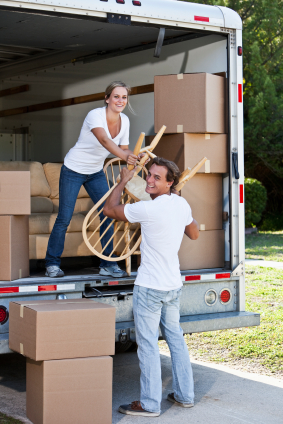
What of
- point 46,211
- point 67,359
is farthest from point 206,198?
point 46,211

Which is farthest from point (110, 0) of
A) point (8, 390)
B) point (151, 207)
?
point (8, 390)

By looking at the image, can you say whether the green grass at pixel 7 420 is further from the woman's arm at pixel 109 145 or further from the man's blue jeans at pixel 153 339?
the woman's arm at pixel 109 145

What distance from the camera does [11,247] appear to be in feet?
12.8

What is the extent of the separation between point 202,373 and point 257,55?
11.0 m

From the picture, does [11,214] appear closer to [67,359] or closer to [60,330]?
[60,330]

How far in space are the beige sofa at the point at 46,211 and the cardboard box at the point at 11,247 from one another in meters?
0.95

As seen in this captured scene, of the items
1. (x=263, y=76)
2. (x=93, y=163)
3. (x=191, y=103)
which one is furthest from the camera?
(x=263, y=76)

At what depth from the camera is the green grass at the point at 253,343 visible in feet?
16.9

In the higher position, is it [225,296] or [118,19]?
[118,19]

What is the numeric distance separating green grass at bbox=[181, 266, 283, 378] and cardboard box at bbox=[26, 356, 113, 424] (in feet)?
6.13

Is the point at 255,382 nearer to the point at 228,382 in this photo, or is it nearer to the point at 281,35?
the point at 228,382

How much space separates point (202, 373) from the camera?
4793 mm

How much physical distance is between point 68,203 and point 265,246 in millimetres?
8515

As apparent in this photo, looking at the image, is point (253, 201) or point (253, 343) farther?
point (253, 201)
